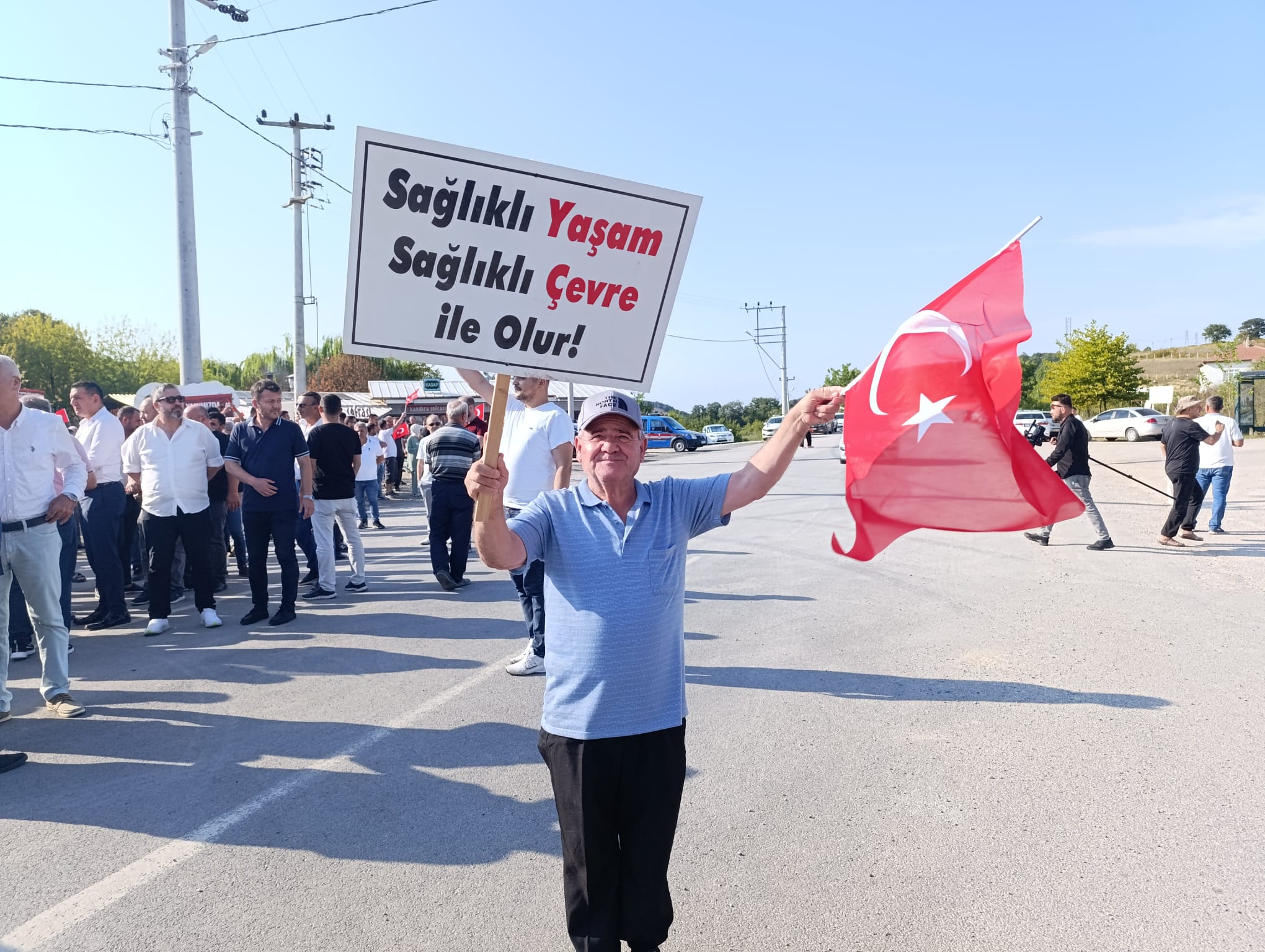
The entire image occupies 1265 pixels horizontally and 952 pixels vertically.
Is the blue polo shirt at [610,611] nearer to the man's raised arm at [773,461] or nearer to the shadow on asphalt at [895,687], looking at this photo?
the man's raised arm at [773,461]

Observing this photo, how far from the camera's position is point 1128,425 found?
139 ft

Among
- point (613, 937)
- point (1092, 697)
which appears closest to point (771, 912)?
point (613, 937)

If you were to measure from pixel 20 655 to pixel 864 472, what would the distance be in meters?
6.88

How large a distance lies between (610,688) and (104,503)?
7.24 metres

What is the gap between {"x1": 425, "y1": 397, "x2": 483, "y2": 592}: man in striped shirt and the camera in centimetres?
893

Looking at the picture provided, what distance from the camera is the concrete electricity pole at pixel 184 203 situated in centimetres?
1484

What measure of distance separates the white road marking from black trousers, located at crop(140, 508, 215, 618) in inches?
136

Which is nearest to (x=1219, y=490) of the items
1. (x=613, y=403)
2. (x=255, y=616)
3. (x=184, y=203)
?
(x=255, y=616)

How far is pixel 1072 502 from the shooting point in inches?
136

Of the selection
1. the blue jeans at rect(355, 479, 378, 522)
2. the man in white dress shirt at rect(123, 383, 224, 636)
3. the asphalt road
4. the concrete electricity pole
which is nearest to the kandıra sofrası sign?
the asphalt road

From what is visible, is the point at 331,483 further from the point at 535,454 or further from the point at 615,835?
the point at 615,835

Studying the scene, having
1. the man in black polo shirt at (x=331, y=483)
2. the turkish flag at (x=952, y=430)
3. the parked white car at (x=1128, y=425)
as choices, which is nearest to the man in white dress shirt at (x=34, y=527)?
the man in black polo shirt at (x=331, y=483)

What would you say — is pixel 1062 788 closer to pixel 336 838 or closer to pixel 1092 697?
pixel 1092 697

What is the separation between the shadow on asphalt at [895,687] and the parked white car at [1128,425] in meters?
38.9
